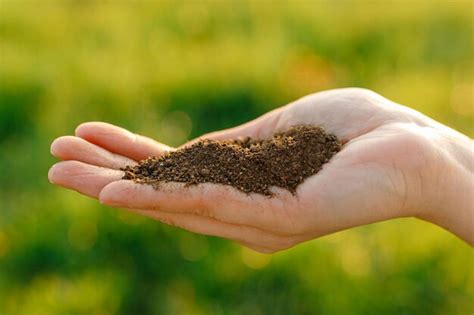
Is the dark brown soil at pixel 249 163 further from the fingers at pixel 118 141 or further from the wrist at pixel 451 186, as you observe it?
the wrist at pixel 451 186

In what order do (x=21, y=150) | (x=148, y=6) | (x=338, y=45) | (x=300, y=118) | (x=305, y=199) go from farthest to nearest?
1. (x=148, y=6)
2. (x=338, y=45)
3. (x=21, y=150)
4. (x=300, y=118)
5. (x=305, y=199)

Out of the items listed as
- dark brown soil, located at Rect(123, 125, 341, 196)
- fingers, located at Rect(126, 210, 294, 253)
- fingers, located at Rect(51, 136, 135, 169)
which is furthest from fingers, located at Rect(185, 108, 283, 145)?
fingers, located at Rect(126, 210, 294, 253)

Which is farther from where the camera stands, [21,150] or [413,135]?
[21,150]

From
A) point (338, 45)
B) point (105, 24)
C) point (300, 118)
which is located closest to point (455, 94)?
point (338, 45)

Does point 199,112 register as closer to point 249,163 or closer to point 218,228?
point 249,163

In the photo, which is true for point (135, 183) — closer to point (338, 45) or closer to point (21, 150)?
point (21, 150)

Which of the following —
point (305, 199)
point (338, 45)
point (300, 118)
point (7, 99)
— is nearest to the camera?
point (305, 199)

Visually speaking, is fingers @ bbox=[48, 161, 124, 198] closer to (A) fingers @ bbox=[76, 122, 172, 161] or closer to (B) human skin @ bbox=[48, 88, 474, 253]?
(B) human skin @ bbox=[48, 88, 474, 253]

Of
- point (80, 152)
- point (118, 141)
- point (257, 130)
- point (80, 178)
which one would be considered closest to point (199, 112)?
point (257, 130)
